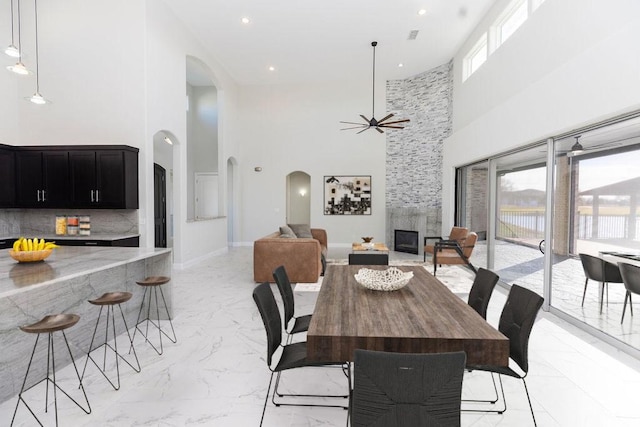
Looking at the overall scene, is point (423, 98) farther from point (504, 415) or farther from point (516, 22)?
point (504, 415)

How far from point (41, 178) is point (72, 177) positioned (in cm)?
51

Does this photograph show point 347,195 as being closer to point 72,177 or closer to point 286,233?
point 286,233

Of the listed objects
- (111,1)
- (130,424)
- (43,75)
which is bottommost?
(130,424)

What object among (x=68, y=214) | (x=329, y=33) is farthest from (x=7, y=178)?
(x=329, y=33)

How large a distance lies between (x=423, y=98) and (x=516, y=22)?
375cm

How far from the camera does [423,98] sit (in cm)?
882

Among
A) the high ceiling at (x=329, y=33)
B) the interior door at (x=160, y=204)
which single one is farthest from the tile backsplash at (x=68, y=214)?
the high ceiling at (x=329, y=33)

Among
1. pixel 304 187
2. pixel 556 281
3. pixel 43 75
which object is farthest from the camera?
pixel 304 187

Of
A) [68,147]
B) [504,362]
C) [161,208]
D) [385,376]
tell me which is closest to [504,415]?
[504,362]

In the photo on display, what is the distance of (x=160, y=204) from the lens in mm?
9133

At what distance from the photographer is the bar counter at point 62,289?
2.24 m

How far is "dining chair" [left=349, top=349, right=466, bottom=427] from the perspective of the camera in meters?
1.17

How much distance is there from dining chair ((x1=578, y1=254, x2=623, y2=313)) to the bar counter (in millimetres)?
4457

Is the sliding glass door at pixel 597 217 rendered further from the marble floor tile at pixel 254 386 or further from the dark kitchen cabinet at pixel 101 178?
the dark kitchen cabinet at pixel 101 178
